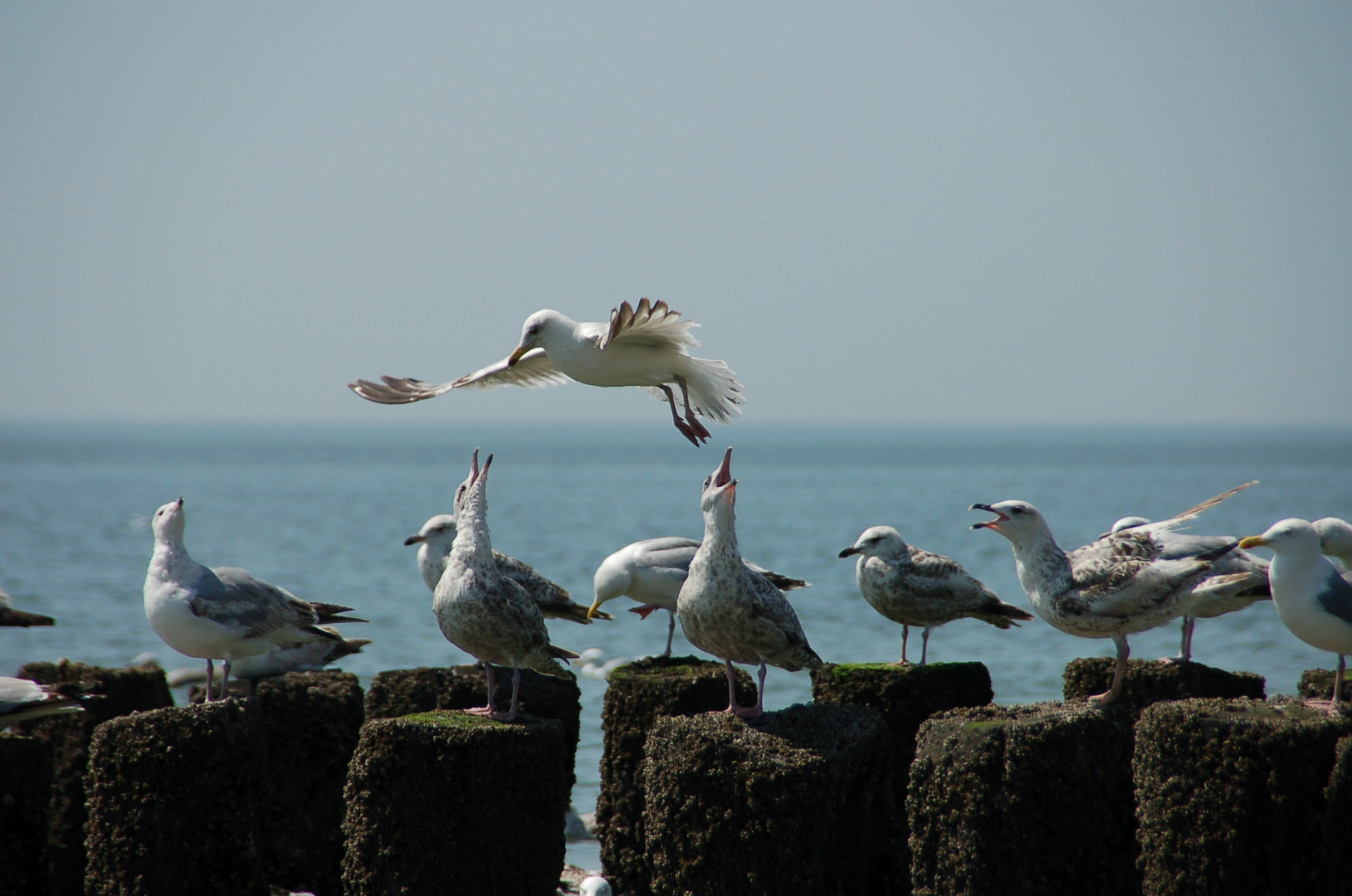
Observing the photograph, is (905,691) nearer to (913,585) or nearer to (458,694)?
(913,585)

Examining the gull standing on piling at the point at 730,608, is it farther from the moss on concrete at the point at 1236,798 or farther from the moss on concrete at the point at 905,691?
the moss on concrete at the point at 1236,798

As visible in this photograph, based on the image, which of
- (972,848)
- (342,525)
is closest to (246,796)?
(972,848)

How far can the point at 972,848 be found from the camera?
5.62m

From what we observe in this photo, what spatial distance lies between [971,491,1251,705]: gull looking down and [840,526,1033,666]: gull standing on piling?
150cm

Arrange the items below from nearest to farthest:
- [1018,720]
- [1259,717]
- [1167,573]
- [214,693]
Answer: [1259,717]
[1018,720]
[1167,573]
[214,693]

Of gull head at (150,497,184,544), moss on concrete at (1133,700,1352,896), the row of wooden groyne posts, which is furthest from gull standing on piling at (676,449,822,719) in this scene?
gull head at (150,497,184,544)

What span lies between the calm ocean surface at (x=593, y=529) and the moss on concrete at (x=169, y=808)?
3.90m

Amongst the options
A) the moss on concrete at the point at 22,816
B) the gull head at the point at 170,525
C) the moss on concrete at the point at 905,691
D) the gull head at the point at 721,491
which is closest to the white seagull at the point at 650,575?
the moss on concrete at the point at 905,691

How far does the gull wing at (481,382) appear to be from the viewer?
8797 mm

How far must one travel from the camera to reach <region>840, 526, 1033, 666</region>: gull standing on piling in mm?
8875

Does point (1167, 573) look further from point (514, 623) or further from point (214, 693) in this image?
point (214, 693)

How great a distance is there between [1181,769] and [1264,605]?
72.6 feet

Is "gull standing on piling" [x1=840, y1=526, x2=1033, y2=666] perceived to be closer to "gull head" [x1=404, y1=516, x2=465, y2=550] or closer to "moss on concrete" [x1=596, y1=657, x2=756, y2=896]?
"moss on concrete" [x1=596, y1=657, x2=756, y2=896]

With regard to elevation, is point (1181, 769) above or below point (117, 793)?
above
